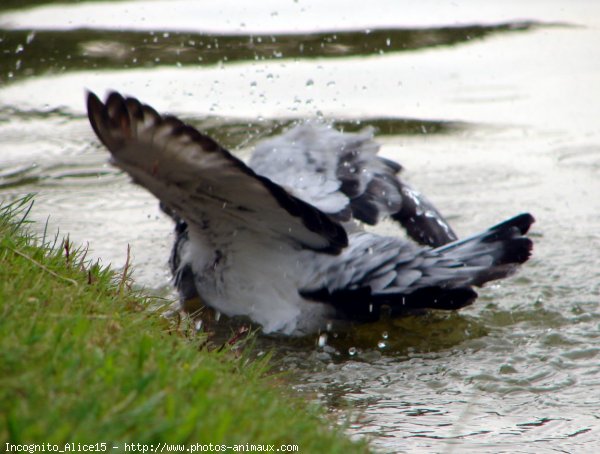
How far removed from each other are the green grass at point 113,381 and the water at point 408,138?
479mm

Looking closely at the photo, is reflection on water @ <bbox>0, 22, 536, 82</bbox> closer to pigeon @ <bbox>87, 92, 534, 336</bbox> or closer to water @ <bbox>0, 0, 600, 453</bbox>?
water @ <bbox>0, 0, 600, 453</bbox>

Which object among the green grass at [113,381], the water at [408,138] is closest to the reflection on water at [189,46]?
the water at [408,138]

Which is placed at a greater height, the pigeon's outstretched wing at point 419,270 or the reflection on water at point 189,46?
the reflection on water at point 189,46

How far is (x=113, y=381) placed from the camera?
249 centimetres

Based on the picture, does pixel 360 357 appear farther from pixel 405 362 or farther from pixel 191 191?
pixel 191 191

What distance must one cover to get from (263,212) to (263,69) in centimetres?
465

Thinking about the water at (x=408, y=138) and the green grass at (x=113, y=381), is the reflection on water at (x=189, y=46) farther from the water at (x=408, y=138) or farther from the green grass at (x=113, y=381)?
the green grass at (x=113, y=381)

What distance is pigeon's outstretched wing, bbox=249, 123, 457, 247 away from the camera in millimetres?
5047

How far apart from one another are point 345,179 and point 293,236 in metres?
0.56

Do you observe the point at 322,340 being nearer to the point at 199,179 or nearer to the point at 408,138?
the point at 199,179

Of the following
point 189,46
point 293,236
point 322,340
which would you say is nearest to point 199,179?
point 293,236

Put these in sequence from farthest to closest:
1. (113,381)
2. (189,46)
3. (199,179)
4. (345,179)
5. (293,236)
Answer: (189,46) < (345,179) < (293,236) < (199,179) < (113,381)

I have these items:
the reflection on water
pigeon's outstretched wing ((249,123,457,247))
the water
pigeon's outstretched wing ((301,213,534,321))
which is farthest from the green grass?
→ the reflection on water

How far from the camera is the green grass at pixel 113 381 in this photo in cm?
228
